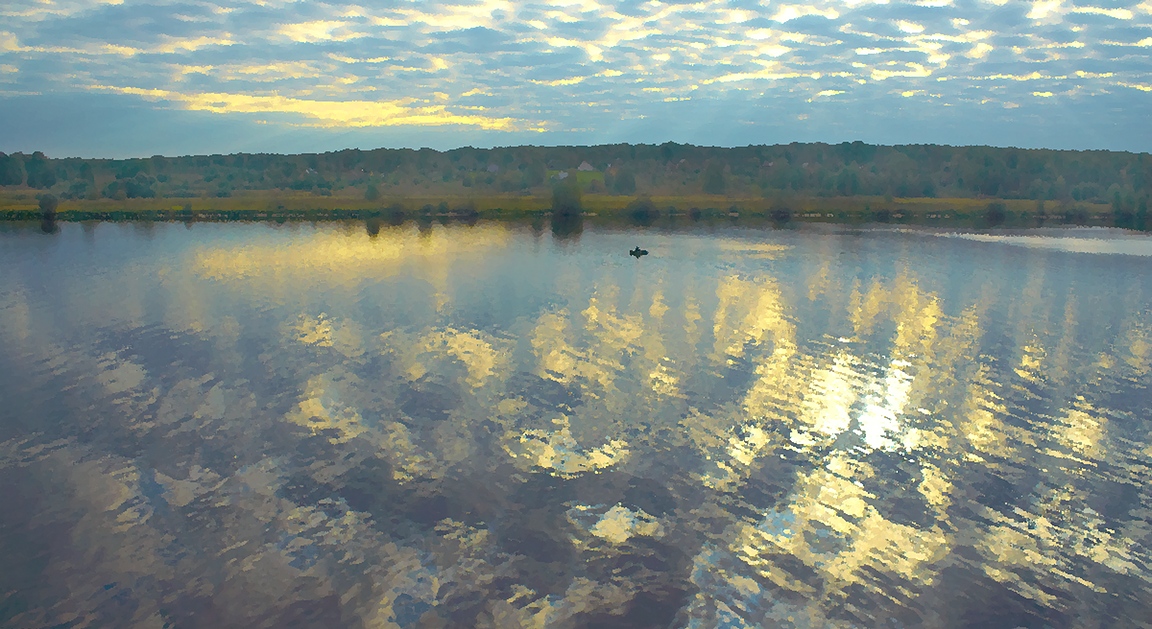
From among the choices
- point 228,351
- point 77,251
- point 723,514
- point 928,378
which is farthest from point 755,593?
point 77,251

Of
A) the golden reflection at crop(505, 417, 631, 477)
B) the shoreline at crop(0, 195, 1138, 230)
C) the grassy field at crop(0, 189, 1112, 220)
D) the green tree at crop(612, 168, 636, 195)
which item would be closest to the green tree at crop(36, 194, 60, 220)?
the shoreline at crop(0, 195, 1138, 230)

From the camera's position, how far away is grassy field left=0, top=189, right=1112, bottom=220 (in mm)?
105000

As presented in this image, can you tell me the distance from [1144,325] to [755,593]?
3153cm

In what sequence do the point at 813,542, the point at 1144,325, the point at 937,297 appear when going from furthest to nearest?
the point at 937,297
the point at 1144,325
the point at 813,542

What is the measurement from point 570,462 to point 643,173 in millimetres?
149944

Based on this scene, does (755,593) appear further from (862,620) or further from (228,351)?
(228,351)

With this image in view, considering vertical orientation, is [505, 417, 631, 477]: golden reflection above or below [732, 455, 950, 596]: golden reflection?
above

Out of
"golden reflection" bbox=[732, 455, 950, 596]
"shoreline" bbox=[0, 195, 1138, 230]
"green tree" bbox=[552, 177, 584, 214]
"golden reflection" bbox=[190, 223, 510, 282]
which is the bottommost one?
"golden reflection" bbox=[732, 455, 950, 596]

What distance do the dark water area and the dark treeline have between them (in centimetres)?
8807

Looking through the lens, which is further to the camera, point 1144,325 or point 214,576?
point 1144,325

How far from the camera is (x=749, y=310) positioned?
40.2 meters

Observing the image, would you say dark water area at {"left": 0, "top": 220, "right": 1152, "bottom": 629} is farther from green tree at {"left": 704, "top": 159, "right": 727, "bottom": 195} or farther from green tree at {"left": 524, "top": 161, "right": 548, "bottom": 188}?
green tree at {"left": 704, "top": 159, "right": 727, "bottom": 195}

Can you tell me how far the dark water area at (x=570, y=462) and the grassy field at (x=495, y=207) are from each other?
66.9 m

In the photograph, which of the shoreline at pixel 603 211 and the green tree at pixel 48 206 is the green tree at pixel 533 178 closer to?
the shoreline at pixel 603 211
